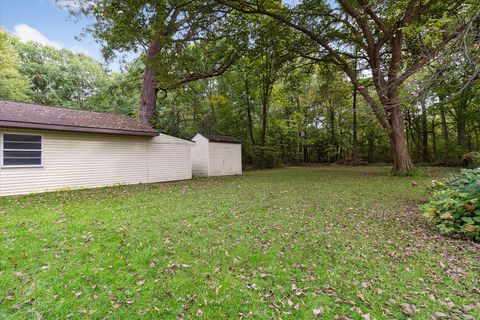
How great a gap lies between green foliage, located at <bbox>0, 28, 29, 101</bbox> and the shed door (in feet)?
56.1

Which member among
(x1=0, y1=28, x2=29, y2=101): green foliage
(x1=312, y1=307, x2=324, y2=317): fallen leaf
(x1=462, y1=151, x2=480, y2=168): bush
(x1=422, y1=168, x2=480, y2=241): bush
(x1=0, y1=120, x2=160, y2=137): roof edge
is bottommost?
(x1=312, y1=307, x2=324, y2=317): fallen leaf

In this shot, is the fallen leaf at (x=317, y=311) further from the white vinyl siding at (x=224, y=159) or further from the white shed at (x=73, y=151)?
the white vinyl siding at (x=224, y=159)

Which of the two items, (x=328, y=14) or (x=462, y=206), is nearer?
(x=462, y=206)

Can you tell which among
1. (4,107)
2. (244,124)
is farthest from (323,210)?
(244,124)

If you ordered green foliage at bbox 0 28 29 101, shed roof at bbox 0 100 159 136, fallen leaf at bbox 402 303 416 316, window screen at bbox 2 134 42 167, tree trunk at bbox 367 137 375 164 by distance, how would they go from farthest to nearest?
1. tree trunk at bbox 367 137 375 164
2. green foliage at bbox 0 28 29 101
3. shed roof at bbox 0 100 159 136
4. window screen at bbox 2 134 42 167
5. fallen leaf at bbox 402 303 416 316

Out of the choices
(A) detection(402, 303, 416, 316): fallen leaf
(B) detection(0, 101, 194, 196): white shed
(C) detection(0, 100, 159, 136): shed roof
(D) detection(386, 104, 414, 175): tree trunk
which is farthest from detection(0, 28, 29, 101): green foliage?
(D) detection(386, 104, 414, 175): tree trunk

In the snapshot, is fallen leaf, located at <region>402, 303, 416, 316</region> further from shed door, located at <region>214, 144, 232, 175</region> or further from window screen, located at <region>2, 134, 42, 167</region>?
shed door, located at <region>214, 144, 232, 175</region>

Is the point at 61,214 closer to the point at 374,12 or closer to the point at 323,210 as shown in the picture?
the point at 323,210

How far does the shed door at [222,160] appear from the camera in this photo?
14.1 m

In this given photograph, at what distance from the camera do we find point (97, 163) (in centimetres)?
906

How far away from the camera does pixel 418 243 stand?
142 inches

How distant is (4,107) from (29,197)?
348 centimetres

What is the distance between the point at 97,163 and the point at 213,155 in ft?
20.7

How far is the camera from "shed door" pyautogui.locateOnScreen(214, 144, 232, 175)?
554 inches
